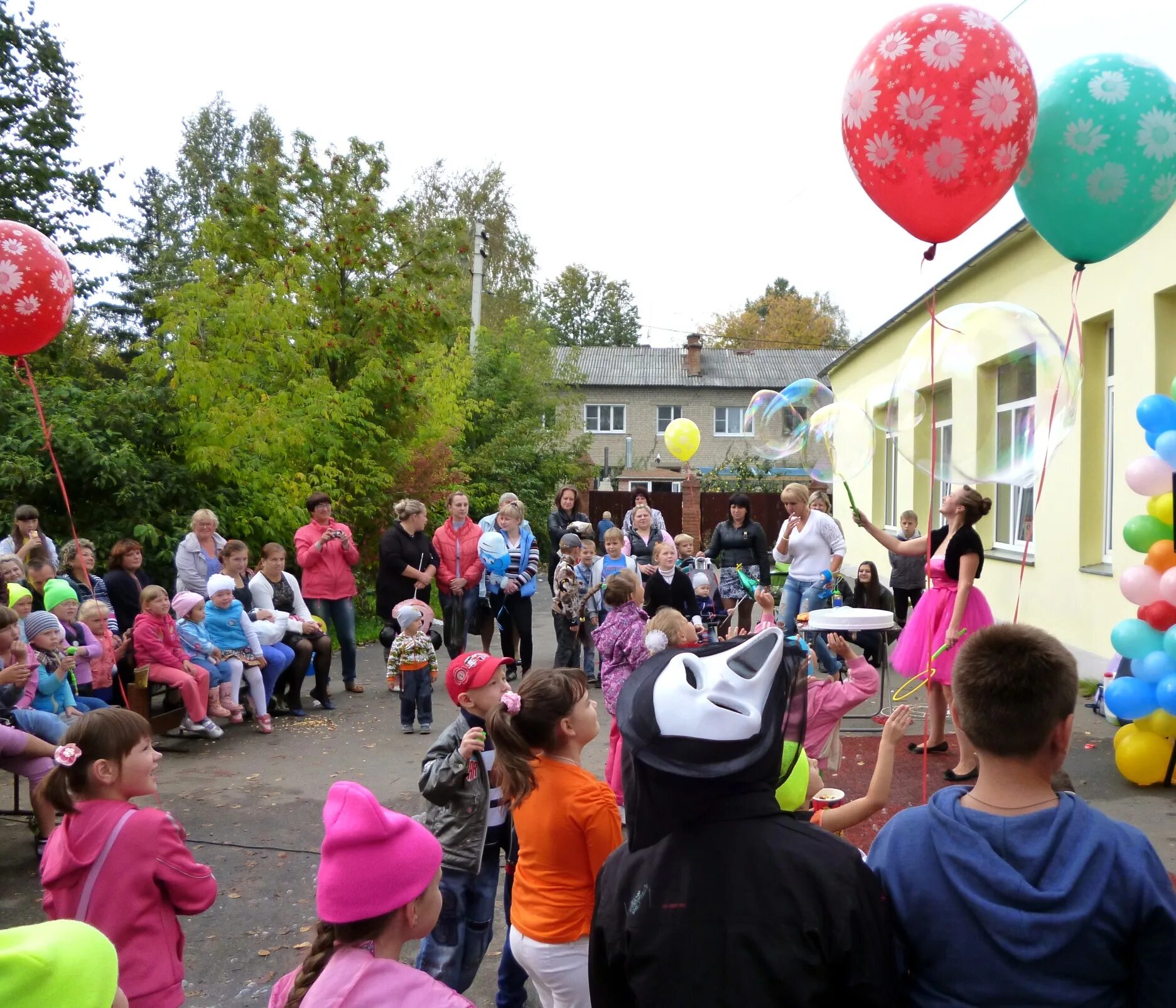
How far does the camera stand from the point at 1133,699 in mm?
5758

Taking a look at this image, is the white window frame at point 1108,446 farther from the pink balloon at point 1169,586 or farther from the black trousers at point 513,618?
the black trousers at point 513,618

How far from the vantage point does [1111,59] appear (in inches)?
164

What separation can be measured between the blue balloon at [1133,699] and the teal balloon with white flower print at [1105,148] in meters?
2.87

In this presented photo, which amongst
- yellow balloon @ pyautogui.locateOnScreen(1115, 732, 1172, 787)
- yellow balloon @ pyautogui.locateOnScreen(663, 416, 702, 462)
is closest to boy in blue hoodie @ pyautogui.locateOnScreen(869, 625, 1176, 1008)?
yellow balloon @ pyautogui.locateOnScreen(1115, 732, 1172, 787)

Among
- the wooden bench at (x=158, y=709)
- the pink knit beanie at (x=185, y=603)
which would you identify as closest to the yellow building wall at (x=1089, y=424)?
the pink knit beanie at (x=185, y=603)

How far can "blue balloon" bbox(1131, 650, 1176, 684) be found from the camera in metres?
5.59

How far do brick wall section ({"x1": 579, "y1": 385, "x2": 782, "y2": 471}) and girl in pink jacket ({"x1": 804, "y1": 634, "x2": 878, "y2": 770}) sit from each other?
135 ft

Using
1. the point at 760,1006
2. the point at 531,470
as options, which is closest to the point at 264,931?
the point at 760,1006

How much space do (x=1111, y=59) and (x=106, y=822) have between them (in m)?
4.90

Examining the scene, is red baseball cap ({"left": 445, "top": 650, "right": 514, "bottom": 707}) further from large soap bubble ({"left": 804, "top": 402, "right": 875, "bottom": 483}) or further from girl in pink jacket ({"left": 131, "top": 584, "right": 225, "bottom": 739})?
large soap bubble ({"left": 804, "top": 402, "right": 875, "bottom": 483})

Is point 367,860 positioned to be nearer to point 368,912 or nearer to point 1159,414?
point 368,912

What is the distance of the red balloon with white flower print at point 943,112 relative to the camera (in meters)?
3.82

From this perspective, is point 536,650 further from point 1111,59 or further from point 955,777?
point 1111,59

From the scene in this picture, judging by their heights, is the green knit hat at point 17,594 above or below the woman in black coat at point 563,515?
below
